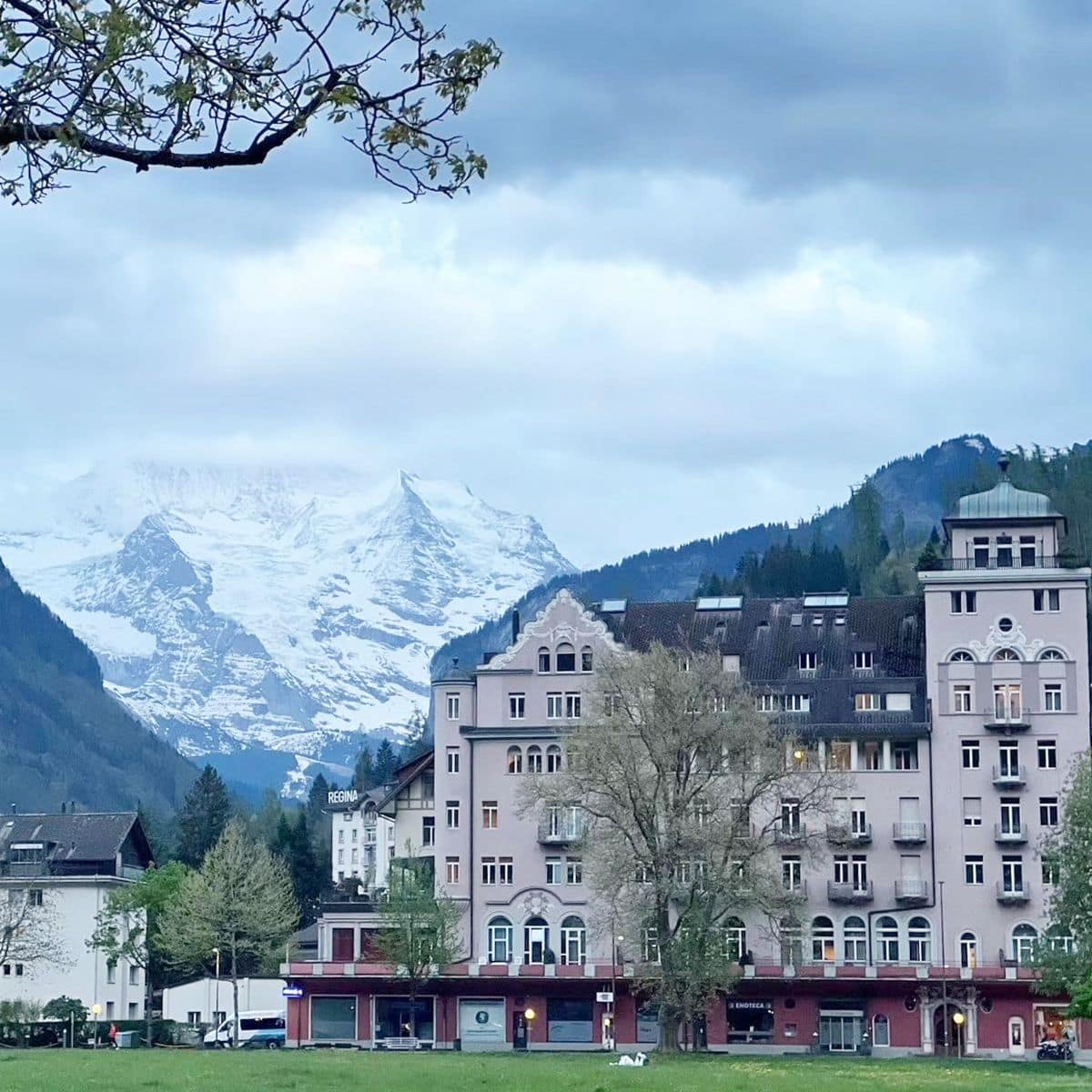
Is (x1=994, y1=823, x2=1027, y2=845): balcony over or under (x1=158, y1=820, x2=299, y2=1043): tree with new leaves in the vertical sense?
over

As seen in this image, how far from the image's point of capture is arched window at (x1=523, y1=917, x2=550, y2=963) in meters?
122

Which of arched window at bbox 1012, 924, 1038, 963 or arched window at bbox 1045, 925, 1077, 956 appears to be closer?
arched window at bbox 1045, 925, 1077, 956

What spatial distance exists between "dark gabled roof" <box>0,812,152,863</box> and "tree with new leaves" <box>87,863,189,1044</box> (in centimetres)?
962

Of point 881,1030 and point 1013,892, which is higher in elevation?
point 1013,892

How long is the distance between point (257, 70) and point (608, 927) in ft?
291

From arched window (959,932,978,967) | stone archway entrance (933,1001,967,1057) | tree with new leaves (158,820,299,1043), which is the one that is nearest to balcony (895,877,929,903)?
arched window (959,932,978,967)

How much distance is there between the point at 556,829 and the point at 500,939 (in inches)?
276

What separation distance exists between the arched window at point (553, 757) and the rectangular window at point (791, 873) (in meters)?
14.2

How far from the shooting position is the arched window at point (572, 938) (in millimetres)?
121312

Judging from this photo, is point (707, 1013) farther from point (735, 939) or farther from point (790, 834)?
point (790, 834)

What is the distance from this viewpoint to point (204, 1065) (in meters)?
70.4

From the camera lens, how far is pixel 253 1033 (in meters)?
130

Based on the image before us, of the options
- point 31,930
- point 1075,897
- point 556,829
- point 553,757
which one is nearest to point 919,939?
point 556,829

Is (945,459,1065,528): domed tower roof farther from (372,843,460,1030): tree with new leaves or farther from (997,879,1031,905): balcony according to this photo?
(372,843,460,1030): tree with new leaves
